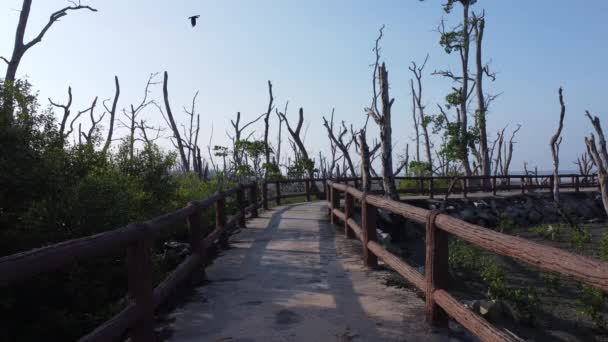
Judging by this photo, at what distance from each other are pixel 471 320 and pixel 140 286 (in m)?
2.46

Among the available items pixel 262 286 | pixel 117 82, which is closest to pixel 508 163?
pixel 117 82

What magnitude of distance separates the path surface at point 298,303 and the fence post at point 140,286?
1.54ft

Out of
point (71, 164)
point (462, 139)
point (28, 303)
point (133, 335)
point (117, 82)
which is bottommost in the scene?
point (28, 303)

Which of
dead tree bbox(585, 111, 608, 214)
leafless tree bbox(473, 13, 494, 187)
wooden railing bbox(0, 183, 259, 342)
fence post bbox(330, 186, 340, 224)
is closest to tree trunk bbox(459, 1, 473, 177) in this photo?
leafless tree bbox(473, 13, 494, 187)

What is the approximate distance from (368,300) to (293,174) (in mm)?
25136

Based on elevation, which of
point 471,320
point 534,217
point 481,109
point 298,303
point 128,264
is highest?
point 481,109

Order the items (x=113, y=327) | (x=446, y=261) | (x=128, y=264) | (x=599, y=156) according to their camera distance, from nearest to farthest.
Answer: (x=113, y=327) < (x=128, y=264) < (x=446, y=261) < (x=599, y=156)

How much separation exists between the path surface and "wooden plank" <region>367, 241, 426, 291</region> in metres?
0.29

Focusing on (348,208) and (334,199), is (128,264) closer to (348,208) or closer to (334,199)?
(348,208)

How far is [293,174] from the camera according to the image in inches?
1186

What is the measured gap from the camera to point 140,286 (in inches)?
145

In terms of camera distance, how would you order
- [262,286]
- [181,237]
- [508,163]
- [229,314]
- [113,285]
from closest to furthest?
[229,314] → [262,286] → [113,285] → [181,237] → [508,163]

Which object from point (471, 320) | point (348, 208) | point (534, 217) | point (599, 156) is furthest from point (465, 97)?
point (471, 320)

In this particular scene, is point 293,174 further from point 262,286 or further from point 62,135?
point 262,286
